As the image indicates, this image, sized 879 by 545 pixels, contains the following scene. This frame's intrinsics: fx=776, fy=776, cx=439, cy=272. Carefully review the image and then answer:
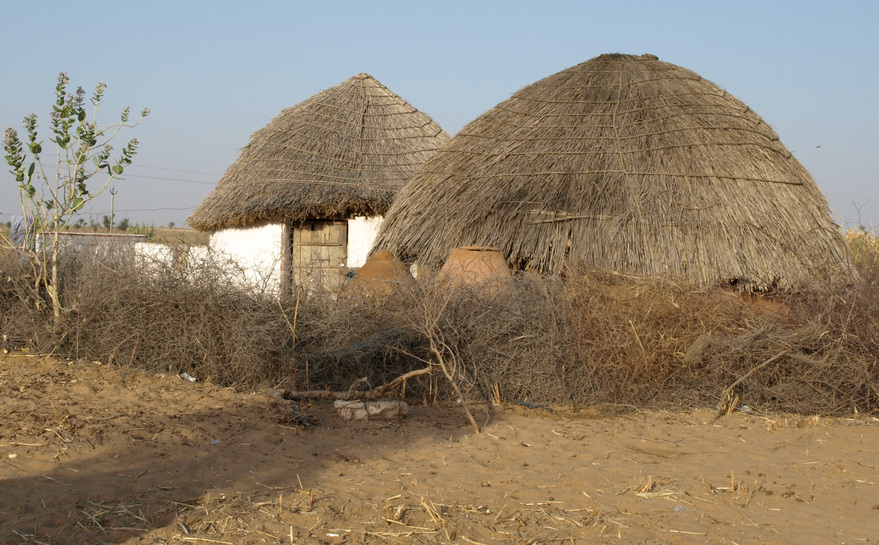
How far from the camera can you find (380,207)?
36.1 ft

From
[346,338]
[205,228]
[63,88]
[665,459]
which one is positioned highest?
A: [63,88]

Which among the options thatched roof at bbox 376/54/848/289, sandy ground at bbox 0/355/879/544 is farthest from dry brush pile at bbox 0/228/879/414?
thatched roof at bbox 376/54/848/289

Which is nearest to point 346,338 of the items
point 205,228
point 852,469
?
point 852,469

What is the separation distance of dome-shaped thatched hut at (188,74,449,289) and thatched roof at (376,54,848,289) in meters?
1.95

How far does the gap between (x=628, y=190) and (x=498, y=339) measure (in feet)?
9.17

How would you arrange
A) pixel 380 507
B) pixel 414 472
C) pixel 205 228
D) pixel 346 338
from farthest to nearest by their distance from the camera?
pixel 205 228 → pixel 346 338 → pixel 414 472 → pixel 380 507

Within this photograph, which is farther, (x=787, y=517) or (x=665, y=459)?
(x=665, y=459)

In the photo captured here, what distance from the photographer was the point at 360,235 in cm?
1138

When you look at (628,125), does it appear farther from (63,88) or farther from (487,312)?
(63,88)

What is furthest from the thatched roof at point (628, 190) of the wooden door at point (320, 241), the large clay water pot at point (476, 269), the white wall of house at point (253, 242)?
the white wall of house at point (253, 242)

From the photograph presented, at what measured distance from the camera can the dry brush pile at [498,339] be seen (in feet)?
19.0

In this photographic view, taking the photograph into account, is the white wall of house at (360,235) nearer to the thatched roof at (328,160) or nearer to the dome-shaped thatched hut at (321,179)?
the dome-shaped thatched hut at (321,179)

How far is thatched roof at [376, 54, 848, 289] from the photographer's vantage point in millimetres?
7457

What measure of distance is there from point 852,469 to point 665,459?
1.07 meters
